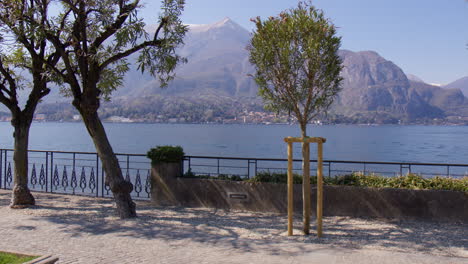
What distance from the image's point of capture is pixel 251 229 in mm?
8836

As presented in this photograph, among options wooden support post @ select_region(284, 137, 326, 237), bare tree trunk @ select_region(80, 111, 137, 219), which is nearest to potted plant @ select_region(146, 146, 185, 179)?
bare tree trunk @ select_region(80, 111, 137, 219)

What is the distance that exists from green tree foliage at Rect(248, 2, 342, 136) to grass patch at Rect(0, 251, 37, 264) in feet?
17.0

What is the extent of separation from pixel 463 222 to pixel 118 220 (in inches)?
280

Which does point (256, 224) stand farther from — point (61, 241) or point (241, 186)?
point (61, 241)

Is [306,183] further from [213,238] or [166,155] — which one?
[166,155]

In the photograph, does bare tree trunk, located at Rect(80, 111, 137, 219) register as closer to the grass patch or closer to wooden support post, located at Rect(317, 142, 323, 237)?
the grass patch

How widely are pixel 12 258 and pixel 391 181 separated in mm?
7644

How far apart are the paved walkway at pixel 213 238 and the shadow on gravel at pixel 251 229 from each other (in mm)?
16

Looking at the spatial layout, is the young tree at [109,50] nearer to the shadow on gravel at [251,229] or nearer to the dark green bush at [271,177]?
the shadow on gravel at [251,229]

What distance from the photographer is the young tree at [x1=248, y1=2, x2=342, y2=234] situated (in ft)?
28.1

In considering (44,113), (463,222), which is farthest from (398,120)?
(463,222)

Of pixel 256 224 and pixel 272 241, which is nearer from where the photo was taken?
pixel 272 241

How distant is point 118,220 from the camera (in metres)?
9.52

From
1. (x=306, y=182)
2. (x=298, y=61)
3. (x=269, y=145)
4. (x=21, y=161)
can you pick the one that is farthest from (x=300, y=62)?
(x=269, y=145)
